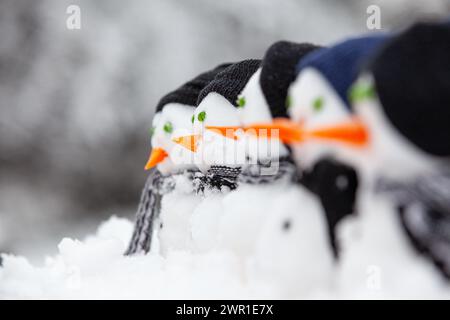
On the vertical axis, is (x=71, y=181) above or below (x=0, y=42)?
below

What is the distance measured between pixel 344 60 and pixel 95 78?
1.06 metres

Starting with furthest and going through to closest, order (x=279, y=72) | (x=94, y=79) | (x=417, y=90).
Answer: (x=94, y=79)
(x=279, y=72)
(x=417, y=90)

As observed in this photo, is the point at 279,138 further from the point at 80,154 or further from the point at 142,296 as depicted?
the point at 80,154

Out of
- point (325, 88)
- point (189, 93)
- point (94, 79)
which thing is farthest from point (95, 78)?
point (325, 88)

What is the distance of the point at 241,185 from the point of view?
838 millimetres

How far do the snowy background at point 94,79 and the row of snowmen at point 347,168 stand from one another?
2.46ft

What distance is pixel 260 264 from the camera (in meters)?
0.68

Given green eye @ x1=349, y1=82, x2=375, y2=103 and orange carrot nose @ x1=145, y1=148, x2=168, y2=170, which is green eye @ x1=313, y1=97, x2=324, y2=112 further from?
orange carrot nose @ x1=145, y1=148, x2=168, y2=170

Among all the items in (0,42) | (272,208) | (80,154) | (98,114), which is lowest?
(272,208)

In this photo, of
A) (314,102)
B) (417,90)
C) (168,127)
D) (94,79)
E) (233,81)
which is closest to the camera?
(417,90)

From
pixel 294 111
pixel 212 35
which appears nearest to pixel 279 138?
pixel 294 111

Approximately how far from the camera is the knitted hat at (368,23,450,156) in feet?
1.81

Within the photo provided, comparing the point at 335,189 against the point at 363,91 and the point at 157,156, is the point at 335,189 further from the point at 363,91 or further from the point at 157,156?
the point at 157,156
